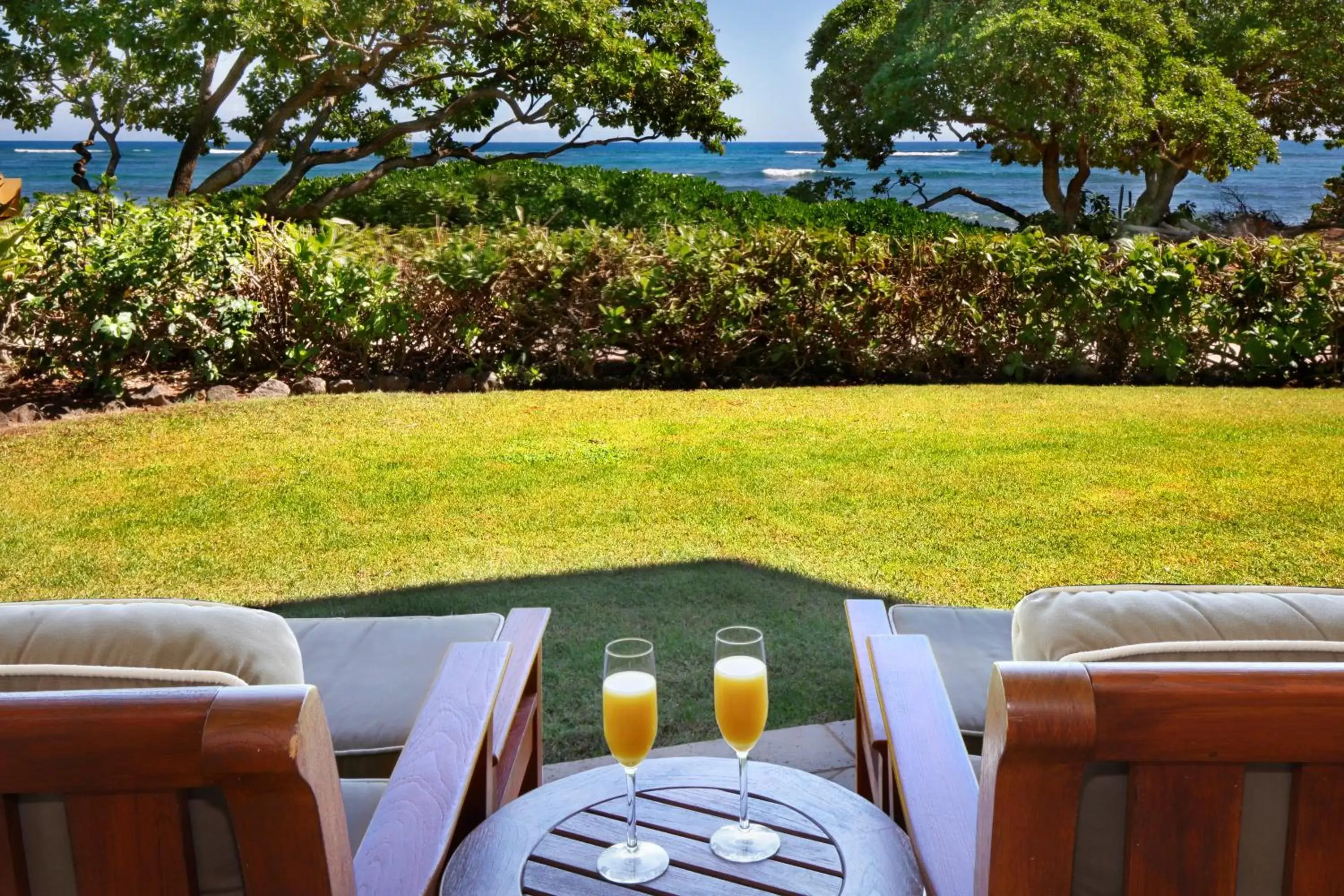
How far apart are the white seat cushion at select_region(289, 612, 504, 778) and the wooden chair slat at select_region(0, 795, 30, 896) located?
79 cm

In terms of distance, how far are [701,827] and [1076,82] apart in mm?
15853

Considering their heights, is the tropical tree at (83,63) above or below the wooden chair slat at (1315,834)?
above

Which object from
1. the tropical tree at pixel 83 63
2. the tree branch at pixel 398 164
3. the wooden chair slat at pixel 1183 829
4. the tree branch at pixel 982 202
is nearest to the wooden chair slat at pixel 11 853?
the wooden chair slat at pixel 1183 829

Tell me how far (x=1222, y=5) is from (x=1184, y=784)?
19.1 metres

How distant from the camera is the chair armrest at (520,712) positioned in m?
1.88

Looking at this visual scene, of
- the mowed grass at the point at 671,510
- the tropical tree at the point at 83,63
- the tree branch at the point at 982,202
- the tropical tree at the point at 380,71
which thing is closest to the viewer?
the mowed grass at the point at 671,510

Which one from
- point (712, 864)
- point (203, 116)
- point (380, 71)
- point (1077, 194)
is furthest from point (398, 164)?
point (712, 864)

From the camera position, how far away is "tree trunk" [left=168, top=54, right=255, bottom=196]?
13.5 metres

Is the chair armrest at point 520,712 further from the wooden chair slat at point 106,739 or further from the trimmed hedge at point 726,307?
the trimmed hedge at point 726,307

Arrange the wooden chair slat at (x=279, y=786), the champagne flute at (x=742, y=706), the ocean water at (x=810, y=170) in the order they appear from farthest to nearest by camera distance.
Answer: the ocean water at (x=810, y=170), the champagne flute at (x=742, y=706), the wooden chair slat at (x=279, y=786)

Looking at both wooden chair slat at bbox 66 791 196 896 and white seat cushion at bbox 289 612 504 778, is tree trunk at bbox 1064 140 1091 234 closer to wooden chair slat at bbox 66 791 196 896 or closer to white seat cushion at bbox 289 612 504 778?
white seat cushion at bbox 289 612 504 778

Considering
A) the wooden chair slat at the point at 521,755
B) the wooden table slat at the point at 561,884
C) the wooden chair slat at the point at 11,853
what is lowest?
the wooden chair slat at the point at 521,755

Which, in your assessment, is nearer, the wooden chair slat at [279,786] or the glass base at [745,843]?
the wooden chair slat at [279,786]

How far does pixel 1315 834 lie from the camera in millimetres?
1072
